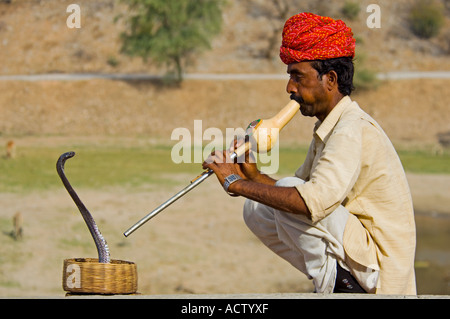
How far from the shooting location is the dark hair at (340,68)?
2.89 metres

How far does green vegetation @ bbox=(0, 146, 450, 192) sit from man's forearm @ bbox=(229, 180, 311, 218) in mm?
9029

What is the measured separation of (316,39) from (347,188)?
1.94 feet

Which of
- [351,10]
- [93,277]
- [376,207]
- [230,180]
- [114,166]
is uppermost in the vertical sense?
[351,10]

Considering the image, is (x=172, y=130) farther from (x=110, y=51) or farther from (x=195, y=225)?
(x=195, y=225)

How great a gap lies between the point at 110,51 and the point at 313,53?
92.6 feet

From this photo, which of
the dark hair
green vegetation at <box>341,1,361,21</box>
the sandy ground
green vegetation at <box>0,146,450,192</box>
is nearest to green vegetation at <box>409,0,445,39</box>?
green vegetation at <box>341,1,361,21</box>

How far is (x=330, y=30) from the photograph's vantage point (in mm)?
2852

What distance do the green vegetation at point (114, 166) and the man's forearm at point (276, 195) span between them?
9.03 m

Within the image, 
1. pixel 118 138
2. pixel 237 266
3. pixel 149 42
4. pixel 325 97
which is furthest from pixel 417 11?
pixel 325 97

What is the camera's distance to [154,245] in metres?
7.77

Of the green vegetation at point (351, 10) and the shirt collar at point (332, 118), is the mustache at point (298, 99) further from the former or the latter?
the green vegetation at point (351, 10)

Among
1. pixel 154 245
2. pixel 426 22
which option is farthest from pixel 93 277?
pixel 426 22

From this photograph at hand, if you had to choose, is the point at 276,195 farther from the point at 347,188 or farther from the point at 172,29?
the point at 172,29
